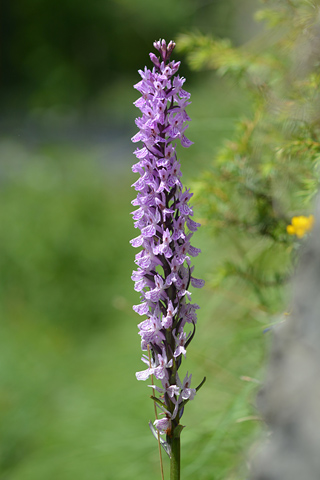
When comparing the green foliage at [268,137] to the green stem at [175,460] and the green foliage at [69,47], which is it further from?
the green foliage at [69,47]

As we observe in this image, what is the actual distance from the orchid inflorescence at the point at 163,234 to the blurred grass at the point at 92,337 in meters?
0.65

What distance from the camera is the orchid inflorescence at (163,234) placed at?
1108mm

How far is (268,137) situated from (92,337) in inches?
124

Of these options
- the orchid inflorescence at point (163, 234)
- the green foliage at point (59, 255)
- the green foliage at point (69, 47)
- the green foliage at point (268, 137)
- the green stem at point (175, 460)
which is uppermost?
the green foliage at point (69, 47)

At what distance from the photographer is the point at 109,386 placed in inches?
135

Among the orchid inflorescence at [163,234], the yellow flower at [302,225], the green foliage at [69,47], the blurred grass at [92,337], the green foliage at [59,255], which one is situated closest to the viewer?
the orchid inflorescence at [163,234]

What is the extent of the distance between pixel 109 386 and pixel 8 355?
3.42 feet

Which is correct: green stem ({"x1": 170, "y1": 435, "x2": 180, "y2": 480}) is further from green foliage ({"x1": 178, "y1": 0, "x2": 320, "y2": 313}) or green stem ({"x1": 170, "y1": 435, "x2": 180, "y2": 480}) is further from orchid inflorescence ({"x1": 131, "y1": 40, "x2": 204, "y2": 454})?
green foliage ({"x1": 178, "y1": 0, "x2": 320, "y2": 313})

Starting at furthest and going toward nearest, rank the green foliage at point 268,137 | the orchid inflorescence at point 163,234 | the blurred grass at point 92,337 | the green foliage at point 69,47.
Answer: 1. the green foliage at point 69,47
2. the blurred grass at point 92,337
3. the green foliage at point 268,137
4. the orchid inflorescence at point 163,234

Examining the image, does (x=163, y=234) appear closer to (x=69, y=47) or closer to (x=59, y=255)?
(x=59, y=255)

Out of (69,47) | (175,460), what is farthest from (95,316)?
(69,47)

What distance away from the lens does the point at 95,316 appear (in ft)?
15.8

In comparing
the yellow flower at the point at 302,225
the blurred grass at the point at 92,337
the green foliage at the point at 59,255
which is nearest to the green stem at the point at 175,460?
the blurred grass at the point at 92,337

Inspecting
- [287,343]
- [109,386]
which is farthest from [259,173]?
[109,386]
